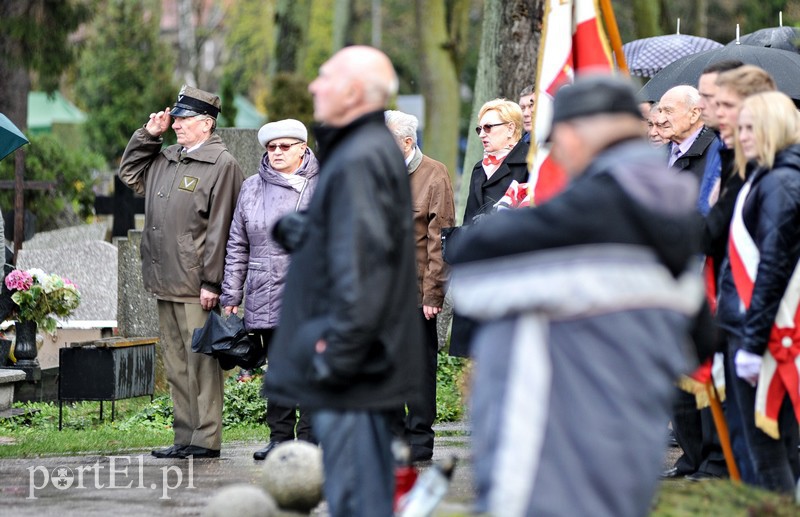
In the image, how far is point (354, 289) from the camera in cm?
461

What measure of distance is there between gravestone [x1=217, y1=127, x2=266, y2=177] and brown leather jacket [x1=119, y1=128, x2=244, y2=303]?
438 cm

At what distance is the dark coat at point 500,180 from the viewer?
28.0 feet

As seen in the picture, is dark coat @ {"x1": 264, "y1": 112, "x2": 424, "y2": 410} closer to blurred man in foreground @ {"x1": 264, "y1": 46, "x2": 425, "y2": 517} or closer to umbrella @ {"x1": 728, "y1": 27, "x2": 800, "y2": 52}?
blurred man in foreground @ {"x1": 264, "y1": 46, "x2": 425, "y2": 517}

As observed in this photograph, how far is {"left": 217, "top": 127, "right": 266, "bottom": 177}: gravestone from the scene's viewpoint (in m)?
13.2

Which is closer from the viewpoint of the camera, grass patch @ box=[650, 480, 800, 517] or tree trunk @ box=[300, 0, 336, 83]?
grass patch @ box=[650, 480, 800, 517]

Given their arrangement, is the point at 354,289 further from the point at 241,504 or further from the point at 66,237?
the point at 66,237

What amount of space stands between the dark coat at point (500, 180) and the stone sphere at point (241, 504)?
325cm

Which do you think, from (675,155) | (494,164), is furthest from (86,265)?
(675,155)

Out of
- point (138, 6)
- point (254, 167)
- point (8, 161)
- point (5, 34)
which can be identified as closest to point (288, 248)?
point (254, 167)

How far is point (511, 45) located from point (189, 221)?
626cm

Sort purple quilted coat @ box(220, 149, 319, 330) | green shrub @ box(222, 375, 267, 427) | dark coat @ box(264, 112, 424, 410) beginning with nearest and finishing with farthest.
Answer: dark coat @ box(264, 112, 424, 410) → purple quilted coat @ box(220, 149, 319, 330) → green shrub @ box(222, 375, 267, 427)

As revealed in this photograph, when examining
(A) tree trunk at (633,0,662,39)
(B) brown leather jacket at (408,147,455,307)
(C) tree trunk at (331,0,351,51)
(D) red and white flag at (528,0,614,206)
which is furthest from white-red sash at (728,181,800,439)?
(C) tree trunk at (331,0,351,51)

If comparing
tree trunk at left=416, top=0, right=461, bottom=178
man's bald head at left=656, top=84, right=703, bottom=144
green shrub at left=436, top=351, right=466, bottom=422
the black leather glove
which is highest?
tree trunk at left=416, top=0, right=461, bottom=178

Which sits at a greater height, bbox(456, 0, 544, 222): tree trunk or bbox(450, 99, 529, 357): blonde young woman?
bbox(456, 0, 544, 222): tree trunk
